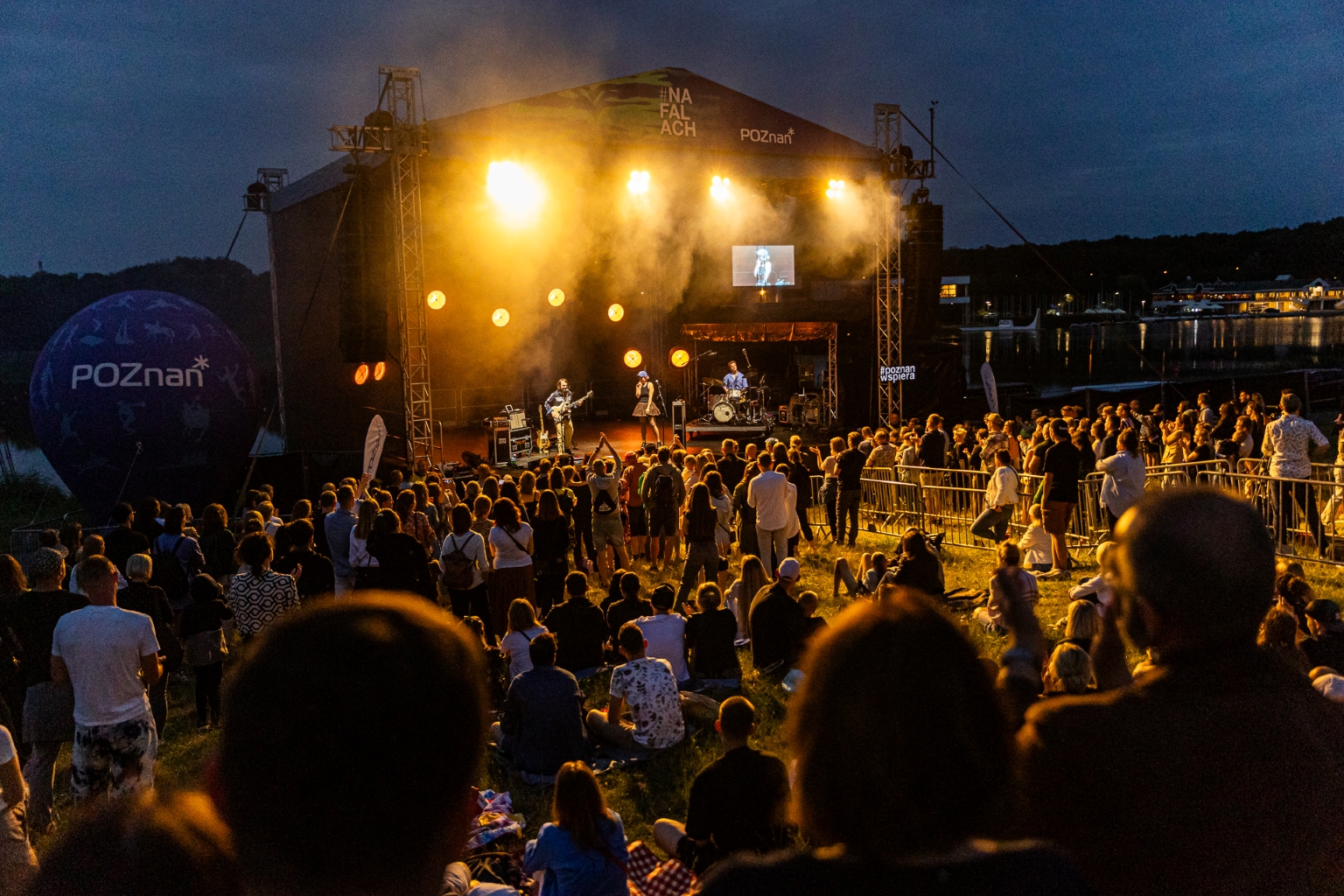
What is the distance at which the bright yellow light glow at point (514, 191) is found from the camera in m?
19.6

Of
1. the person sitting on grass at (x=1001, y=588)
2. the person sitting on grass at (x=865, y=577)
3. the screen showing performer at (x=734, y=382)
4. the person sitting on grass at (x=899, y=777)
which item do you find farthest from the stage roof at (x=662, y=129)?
the person sitting on grass at (x=899, y=777)

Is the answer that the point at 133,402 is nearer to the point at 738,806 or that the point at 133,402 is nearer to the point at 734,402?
the point at 734,402

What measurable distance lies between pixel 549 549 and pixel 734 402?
54.6 ft

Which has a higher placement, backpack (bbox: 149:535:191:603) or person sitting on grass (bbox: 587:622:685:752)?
backpack (bbox: 149:535:191:603)

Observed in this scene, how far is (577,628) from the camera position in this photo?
23.8 ft

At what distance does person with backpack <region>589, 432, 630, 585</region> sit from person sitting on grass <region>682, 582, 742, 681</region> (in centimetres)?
353

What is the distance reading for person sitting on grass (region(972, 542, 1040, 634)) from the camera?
3.45 m

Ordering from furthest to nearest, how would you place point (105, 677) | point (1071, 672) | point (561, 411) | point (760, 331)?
point (760, 331)
point (561, 411)
point (105, 677)
point (1071, 672)

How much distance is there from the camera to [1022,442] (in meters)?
15.1

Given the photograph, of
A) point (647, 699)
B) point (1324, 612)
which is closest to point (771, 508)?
point (647, 699)

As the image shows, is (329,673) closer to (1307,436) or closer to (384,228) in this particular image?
(1307,436)

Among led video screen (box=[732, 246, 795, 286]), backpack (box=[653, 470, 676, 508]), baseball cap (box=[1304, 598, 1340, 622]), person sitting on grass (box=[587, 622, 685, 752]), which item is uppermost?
led video screen (box=[732, 246, 795, 286])

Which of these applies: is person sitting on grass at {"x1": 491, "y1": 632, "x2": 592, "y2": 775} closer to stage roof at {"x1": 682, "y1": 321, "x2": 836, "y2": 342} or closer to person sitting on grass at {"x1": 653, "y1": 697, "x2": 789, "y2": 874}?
person sitting on grass at {"x1": 653, "y1": 697, "x2": 789, "y2": 874}

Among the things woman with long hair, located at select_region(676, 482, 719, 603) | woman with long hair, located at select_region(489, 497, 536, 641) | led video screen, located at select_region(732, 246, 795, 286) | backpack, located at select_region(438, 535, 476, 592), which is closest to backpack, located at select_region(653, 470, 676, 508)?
woman with long hair, located at select_region(676, 482, 719, 603)
